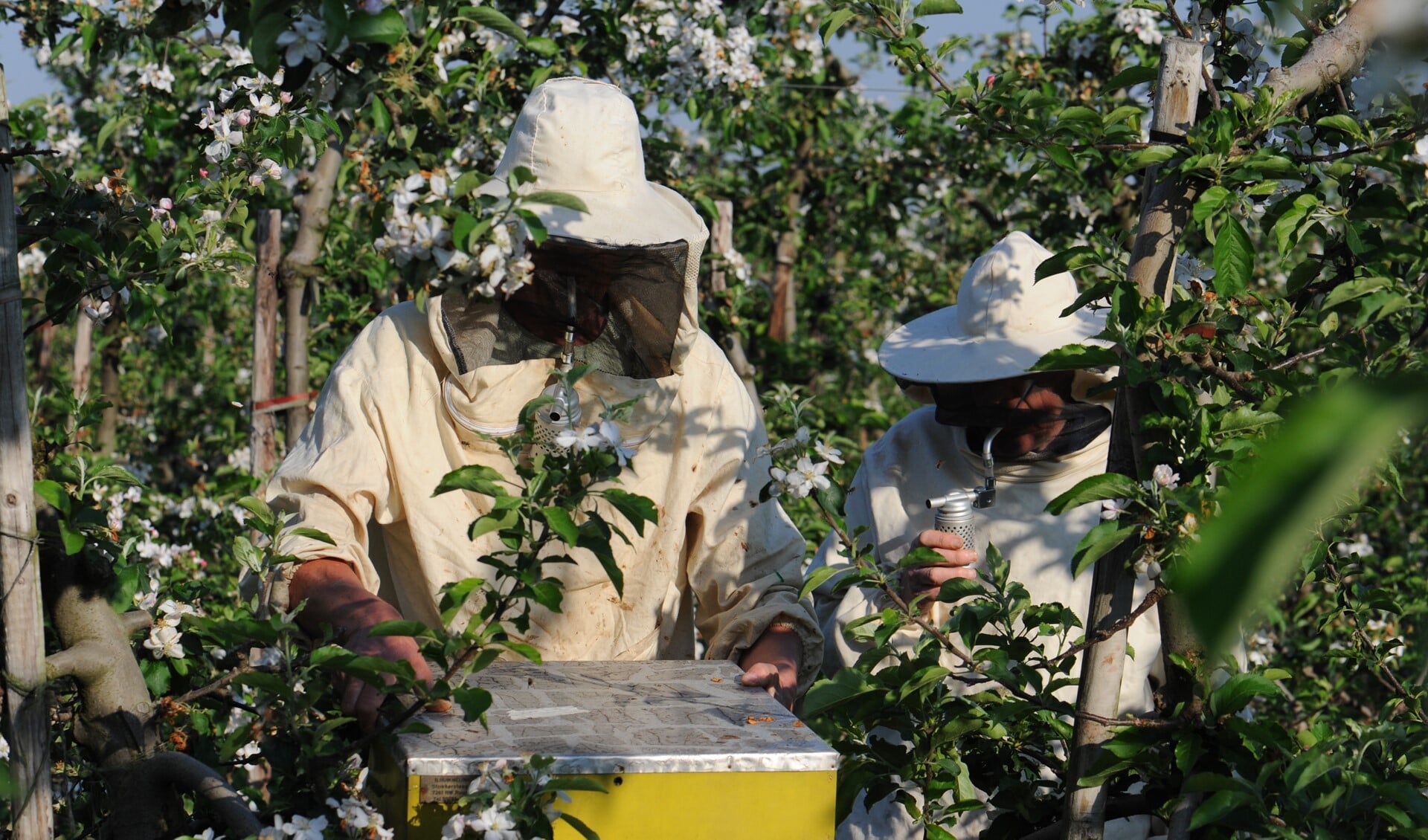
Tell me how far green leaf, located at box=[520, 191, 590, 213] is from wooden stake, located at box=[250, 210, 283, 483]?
297 centimetres

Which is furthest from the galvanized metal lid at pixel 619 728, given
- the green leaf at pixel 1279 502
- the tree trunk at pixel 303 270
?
the tree trunk at pixel 303 270

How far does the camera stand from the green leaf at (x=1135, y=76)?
1910 millimetres

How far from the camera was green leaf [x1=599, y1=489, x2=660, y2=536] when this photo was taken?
1490 mm

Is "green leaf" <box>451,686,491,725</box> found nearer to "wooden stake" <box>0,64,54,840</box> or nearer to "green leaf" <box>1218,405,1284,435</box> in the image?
"wooden stake" <box>0,64,54,840</box>

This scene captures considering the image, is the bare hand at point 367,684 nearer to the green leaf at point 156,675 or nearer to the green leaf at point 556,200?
the green leaf at point 156,675

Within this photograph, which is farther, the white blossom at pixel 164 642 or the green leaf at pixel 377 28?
the white blossom at pixel 164 642

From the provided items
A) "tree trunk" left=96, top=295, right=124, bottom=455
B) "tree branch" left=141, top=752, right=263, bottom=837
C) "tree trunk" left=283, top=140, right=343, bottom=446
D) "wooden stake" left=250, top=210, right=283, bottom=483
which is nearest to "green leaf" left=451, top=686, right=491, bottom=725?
"tree branch" left=141, top=752, right=263, bottom=837

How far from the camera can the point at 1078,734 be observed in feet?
6.36

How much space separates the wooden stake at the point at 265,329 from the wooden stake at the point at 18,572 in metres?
2.58

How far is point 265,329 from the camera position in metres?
4.21

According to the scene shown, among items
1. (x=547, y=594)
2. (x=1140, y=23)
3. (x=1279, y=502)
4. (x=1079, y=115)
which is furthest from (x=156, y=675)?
(x=1140, y=23)

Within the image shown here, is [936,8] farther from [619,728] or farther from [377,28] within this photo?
[619,728]

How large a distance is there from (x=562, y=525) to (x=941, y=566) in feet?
4.02

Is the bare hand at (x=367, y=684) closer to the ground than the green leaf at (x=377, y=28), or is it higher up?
closer to the ground
